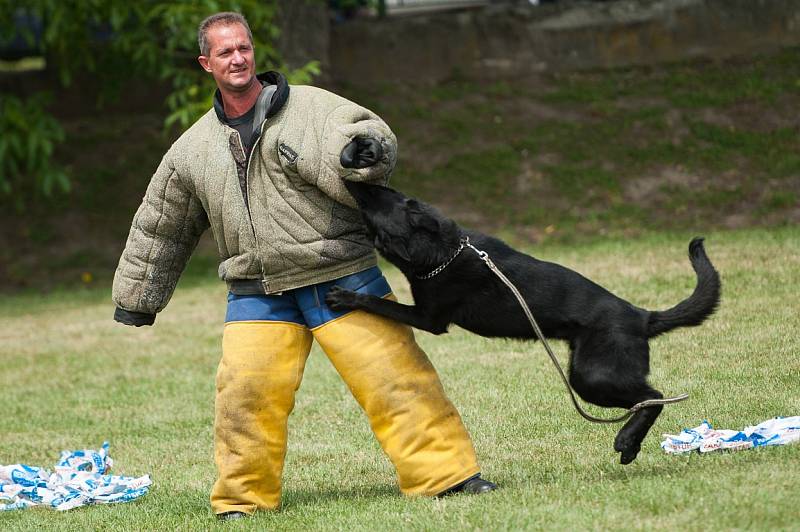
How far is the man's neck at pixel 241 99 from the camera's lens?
452 centimetres

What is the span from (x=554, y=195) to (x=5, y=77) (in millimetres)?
7551

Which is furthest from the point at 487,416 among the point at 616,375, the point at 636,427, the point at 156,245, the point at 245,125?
the point at 245,125

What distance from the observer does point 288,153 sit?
173 inches

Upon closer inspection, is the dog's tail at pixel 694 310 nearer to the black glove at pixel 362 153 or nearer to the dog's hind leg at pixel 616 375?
the dog's hind leg at pixel 616 375

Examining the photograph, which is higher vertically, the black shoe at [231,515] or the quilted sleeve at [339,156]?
the quilted sleeve at [339,156]

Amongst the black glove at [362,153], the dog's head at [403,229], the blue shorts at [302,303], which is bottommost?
the blue shorts at [302,303]

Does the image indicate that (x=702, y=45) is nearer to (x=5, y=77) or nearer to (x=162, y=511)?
(x=5, y=77)

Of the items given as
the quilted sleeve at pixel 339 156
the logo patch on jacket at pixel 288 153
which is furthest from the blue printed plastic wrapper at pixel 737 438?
the logo patch on jacket at pixel 288 153

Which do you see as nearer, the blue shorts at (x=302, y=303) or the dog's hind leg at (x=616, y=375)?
the dog's hind leg at (x=616, y=375)

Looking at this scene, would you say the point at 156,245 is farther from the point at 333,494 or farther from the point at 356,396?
the point at 333,494

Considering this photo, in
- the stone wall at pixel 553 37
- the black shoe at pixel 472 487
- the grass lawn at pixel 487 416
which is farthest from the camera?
the stone wall at pixel 553 37

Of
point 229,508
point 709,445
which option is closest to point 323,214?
point 229,508

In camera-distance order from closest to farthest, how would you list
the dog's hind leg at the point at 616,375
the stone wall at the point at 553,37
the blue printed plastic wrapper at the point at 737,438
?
the dog's hind leg at the point at 616,375, the blue printed plastic wrapper at the point at 737,438, the stone wall at the point at 553,37

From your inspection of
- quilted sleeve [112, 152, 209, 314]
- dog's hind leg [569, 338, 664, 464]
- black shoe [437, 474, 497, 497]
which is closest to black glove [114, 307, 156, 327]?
quilted sleeve [112, 152, 209, 314]
